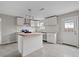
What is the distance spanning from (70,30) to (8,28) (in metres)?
5.06

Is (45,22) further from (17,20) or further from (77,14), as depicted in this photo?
(77,14)

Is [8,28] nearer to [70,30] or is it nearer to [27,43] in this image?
[27,43]

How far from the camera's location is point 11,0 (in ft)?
11.7

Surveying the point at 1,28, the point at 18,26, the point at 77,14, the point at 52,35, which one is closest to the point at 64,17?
the point at 77,14

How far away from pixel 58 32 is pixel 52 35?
582 mm

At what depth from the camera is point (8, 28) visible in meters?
7.00

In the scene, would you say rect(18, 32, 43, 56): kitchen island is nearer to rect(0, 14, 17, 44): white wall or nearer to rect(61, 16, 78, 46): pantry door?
rect(61, 16, 78, 46): pantry door

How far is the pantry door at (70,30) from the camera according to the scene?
5.61 meters

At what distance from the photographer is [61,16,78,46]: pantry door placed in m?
5.61

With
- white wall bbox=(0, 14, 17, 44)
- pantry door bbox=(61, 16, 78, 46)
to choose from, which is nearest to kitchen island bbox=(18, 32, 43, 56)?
pantry door bbox=(61, 16, 78, 46)

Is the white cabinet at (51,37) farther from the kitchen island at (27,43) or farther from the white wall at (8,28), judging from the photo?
the white wall at (8,28)

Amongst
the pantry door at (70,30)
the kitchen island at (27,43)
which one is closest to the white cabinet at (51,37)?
the pantry door at (70,30)

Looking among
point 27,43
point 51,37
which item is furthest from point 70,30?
point 27,43

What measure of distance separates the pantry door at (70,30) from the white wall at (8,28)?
4.36 metres
